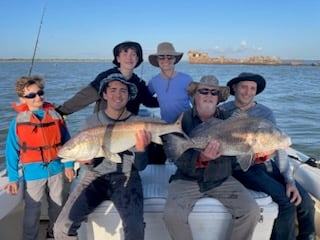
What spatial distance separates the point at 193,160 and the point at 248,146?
0.56 m

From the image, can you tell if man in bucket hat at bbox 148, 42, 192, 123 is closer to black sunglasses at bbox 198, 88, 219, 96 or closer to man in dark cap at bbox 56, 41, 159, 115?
man in dark cap at bbox 56, 41, 159, 115

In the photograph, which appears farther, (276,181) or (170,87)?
(170,87)

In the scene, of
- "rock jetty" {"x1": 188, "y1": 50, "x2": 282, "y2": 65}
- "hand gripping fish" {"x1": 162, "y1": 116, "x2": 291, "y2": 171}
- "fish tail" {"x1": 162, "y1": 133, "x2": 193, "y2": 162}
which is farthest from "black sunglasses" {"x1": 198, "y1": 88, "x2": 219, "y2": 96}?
"rock jetty" {"x1": 188, "y1": 50, "x2": 282, "y2": 65}

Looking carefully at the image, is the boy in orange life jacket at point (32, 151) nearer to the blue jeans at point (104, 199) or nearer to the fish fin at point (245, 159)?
the blue jeans at point (104, 199)

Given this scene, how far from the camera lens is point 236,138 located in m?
3.24

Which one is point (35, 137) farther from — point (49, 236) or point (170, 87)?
point (170, 87)

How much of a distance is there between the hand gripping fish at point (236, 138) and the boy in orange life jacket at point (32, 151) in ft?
4.22

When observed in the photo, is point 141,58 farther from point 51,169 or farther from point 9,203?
point 9,203

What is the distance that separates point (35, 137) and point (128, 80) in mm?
1347

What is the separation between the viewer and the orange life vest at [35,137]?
352 centimetres

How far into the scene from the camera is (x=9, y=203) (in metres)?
3.46

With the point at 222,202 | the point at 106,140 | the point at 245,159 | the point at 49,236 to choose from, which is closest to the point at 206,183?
the point at 222,202

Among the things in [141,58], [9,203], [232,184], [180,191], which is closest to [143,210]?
[180,191]

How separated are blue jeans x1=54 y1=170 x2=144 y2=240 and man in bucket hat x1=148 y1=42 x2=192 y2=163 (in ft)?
3.59
